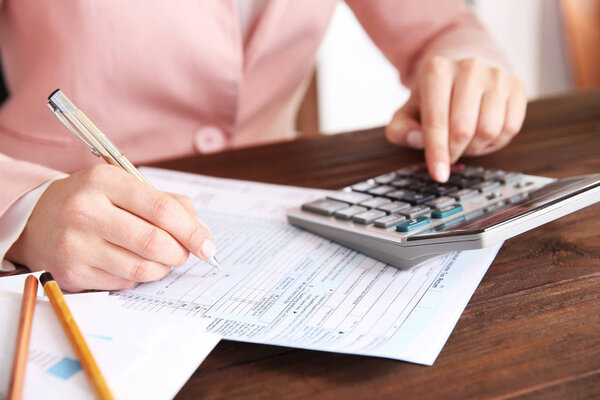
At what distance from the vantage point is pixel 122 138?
2.41ft

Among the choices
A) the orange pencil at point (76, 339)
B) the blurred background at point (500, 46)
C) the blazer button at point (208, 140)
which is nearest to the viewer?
the orange pencil at point (76, 339)

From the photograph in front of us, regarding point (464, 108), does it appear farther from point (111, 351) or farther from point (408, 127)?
point (111, 351)

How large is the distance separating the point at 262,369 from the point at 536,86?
7.34ft

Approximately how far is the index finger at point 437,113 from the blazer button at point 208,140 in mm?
282

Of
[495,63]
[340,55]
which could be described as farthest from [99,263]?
[340,55]

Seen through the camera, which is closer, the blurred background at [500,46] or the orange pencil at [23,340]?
the orange pencil at [23,340]

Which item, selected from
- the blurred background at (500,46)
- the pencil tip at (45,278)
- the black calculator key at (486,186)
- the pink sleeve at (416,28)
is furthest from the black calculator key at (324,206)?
the blurred background at (500,46)

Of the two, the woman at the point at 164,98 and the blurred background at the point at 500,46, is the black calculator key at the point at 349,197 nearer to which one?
the woman at the point at 164,98

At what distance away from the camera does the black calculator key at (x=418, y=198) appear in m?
0.44

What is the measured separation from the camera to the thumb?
23.8 inches

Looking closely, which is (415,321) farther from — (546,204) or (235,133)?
(235,133)

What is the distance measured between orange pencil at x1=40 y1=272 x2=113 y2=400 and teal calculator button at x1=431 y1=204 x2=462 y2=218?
0.24 metres

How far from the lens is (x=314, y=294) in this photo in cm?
35

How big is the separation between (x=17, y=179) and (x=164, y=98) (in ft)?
1.06
